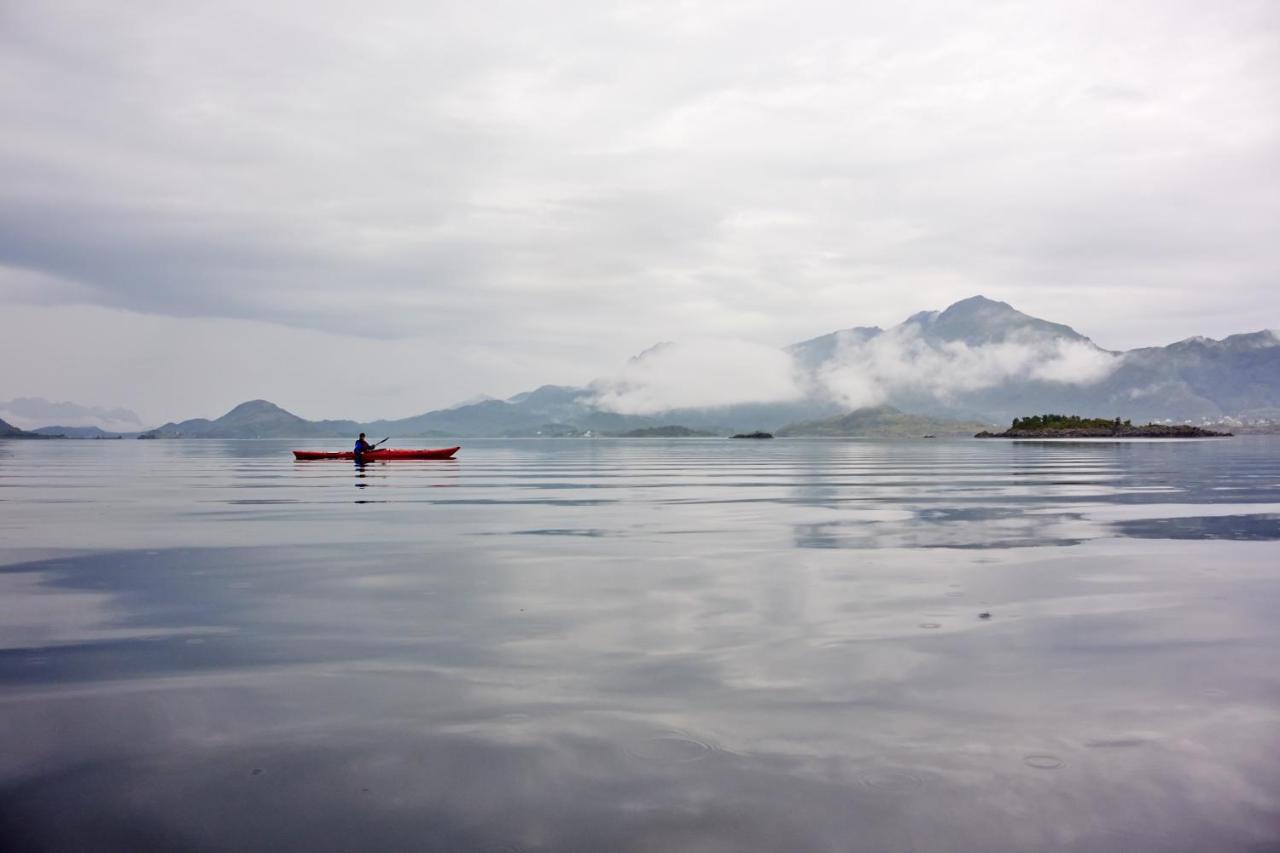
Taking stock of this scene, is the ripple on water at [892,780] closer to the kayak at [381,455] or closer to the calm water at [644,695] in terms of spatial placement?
the calm water at [644,695]

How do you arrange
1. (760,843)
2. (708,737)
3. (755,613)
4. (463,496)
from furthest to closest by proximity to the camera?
(463,496)
(755,613)
(708,737)
(760,843)

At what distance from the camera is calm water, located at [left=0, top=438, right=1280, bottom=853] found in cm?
880

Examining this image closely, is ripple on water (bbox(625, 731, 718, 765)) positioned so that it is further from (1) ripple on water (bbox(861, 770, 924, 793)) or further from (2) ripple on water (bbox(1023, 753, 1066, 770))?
(2) ripple on water (bbox(1023, 753, 1066, 770))

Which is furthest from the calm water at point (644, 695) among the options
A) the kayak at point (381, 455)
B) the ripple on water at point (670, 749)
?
the kayak at point (381, 455)

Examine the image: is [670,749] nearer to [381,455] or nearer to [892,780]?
[892,780]

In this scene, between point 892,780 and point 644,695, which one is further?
point 644,695

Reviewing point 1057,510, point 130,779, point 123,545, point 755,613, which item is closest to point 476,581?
point 755,613

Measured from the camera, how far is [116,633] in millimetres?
16891

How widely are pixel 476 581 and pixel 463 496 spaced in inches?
1237

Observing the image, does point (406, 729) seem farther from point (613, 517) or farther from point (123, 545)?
point (613, 517)

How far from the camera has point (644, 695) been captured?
12617 millimetres

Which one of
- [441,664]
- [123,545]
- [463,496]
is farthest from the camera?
[463,496]

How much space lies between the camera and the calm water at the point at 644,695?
8797mm

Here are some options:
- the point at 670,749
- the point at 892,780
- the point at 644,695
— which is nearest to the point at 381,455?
the point at 644,695
